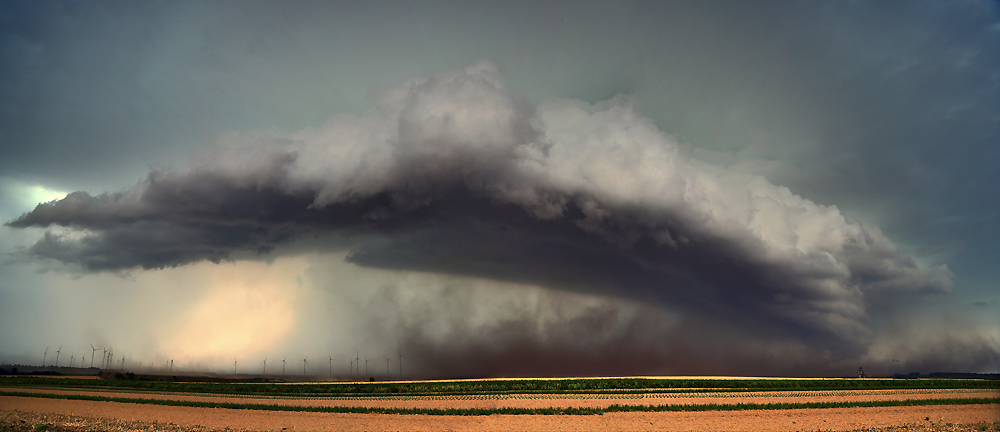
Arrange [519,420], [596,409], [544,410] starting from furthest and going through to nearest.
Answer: [544,410] → [596,409] → [519,420]

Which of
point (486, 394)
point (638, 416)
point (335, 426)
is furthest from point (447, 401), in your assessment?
point (638, 416)

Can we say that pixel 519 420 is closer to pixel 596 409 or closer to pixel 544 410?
pixel 544 410

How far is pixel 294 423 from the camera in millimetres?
62438

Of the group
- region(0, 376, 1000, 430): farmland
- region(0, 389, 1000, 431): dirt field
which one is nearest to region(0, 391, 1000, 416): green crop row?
region(0, 376, 1000, 430): farmland

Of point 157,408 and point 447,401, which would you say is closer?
point 157,408

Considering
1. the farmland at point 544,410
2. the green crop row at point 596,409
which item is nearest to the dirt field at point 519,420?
the farmland at point 544,410

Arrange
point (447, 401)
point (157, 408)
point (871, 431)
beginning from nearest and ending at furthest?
point (871, 431) < point (157, 408) < point (447, 401)

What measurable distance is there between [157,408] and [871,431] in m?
95.6

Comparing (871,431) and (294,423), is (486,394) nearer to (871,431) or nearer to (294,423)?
(294,423)

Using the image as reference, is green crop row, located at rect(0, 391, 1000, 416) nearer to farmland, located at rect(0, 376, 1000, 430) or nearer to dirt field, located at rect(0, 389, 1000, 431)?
farmland, located at rect(0, 376, 1000, 430)

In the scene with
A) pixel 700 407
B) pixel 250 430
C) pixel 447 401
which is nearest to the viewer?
pixel 250 430

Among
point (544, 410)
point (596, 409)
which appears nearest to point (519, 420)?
point (544, 410)

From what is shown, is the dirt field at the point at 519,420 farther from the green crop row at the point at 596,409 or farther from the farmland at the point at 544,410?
the green crop row at the point at 596,409

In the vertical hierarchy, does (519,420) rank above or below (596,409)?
below
